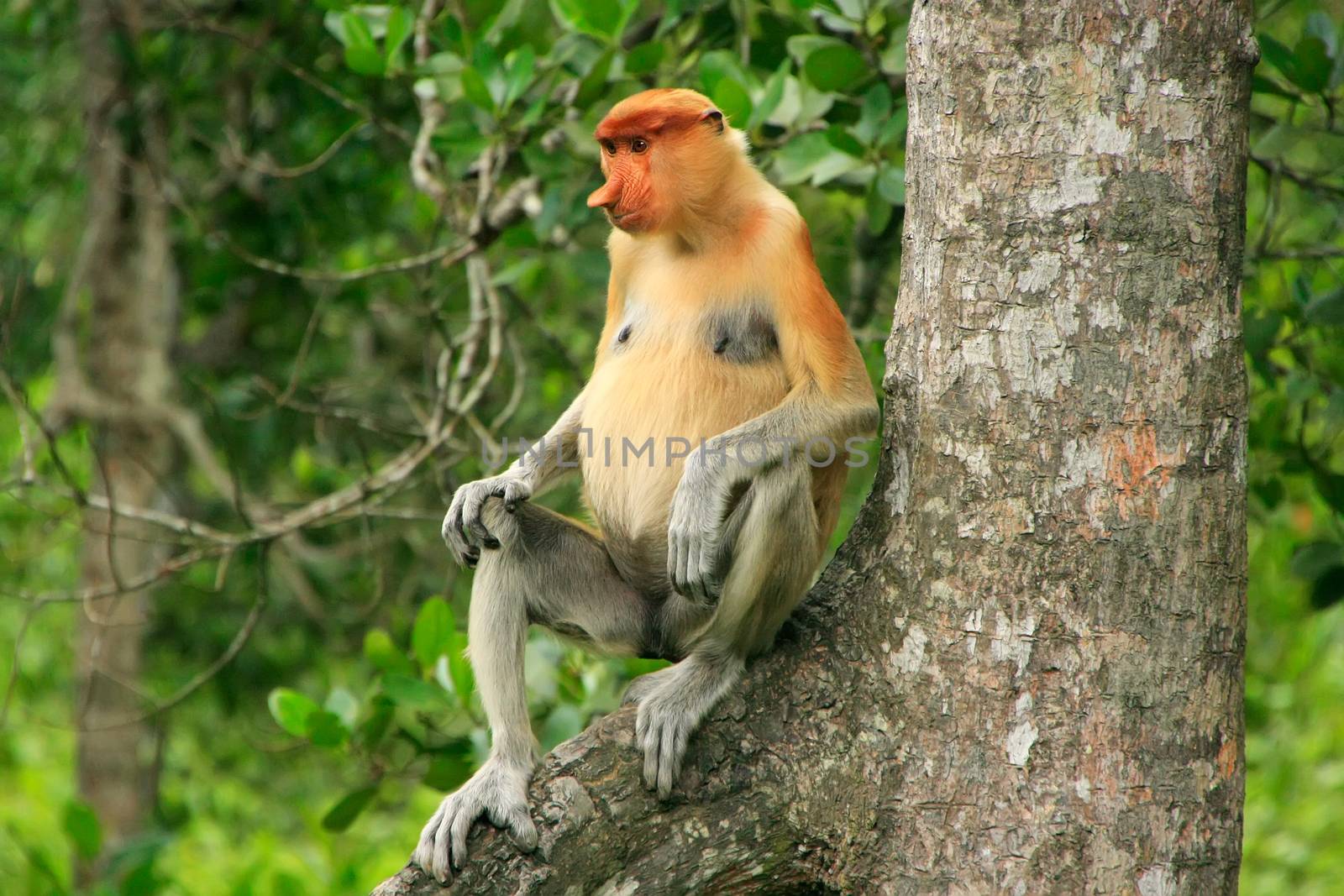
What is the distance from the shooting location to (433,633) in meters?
2.78

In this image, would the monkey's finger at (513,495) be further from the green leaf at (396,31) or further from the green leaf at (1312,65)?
the green leaf at (1312,65)

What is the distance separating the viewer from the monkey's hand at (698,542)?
2.02 metres

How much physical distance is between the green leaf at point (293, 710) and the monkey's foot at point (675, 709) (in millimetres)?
1012

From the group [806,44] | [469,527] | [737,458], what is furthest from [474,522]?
[806,44]

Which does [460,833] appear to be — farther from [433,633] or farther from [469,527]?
[433,633]

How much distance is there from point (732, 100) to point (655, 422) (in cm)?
75

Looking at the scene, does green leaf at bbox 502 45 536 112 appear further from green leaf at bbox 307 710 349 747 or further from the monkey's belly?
green leaf at bbox 307 710 349 747

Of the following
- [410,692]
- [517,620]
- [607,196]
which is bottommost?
[410,692]

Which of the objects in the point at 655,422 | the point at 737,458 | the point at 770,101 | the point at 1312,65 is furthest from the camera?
the point at 770,101

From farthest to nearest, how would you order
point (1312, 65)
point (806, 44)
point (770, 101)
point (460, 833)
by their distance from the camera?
point (806, 44) < point (770, 101) < point (1312, 65) < point (460, 833)

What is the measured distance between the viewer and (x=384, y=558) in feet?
15.4

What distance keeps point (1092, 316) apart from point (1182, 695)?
0.51m

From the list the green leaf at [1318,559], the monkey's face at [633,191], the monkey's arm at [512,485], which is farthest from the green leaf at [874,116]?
the green leaf at [1318,559]

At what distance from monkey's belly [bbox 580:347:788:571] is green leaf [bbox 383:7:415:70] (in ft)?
3.31
